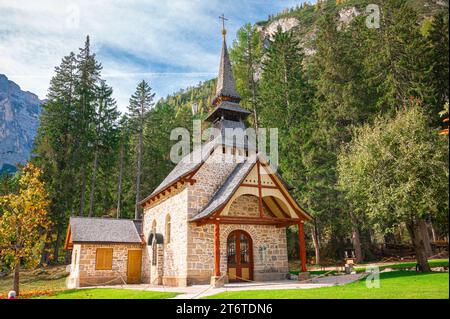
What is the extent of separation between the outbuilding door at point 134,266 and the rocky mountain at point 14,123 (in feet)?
196

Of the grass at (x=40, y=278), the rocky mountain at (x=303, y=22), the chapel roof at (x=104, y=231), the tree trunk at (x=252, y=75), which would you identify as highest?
the rocky mountain at (x=303, y=22)

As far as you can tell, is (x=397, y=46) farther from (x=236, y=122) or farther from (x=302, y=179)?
(x=236, y=122)

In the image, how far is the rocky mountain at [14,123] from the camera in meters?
72.8

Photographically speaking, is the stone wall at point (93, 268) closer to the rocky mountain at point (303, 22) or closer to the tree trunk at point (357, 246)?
the tree trunk at point (357, 246)

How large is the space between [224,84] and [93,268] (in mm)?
15169

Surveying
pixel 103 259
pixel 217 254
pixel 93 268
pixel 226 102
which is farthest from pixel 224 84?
pixel 93 268

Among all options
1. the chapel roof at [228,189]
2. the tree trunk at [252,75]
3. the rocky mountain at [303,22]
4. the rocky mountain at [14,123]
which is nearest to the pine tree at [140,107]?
the tree trunk at [252,75]

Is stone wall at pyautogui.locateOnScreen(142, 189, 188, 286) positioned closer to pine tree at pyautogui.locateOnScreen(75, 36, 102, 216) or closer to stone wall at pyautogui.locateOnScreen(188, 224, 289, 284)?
stone wall at pyautogui.locateOnScreen(188, 224, 289, 284)

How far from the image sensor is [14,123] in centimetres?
7838

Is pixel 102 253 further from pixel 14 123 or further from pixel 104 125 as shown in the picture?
pixel 14 123

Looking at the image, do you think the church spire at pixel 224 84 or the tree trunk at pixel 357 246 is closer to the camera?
the church spire at pixel 224 84

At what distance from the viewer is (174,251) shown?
62.5 feet

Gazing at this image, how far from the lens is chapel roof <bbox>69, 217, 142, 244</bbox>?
853 inches
